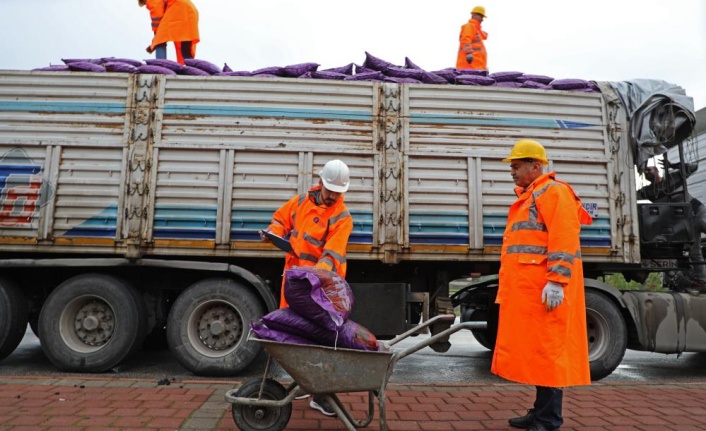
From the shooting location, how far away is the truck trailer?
4.90 metres

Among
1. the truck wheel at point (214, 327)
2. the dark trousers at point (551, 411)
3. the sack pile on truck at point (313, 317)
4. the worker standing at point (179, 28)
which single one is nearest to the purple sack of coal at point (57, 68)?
the worker standing at point (179, 28)

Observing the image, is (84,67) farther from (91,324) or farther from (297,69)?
(91,324)

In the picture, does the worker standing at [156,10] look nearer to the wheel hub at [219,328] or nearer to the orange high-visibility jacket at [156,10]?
the orange high-visibility jacket at [156,10]

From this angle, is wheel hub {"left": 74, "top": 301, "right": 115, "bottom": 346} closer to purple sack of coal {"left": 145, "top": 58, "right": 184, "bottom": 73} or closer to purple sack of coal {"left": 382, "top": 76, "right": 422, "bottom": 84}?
purple sack of coal {"left": 145, "top": 58, "right": 184, "bottom": 73}

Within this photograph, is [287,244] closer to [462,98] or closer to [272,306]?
[272,306]

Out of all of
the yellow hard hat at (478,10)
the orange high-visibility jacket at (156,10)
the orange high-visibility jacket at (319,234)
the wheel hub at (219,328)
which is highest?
the yellow hard hat at (478,10)

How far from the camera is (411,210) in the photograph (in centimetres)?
505

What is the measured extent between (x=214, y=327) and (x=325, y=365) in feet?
8.36

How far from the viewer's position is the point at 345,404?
3715mm

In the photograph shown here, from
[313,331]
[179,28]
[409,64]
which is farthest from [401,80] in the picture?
[313,331]

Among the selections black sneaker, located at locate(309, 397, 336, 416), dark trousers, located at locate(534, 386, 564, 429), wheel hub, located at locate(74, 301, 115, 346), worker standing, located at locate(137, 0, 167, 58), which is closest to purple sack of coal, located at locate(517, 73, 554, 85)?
dark trousers, located at locate(534, 386, 564, 429)

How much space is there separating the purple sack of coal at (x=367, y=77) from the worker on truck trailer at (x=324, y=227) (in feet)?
7.09

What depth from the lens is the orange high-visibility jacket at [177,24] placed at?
255 inches

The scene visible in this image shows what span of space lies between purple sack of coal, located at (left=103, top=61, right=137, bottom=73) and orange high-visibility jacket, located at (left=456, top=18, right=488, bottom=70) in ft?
15.5
